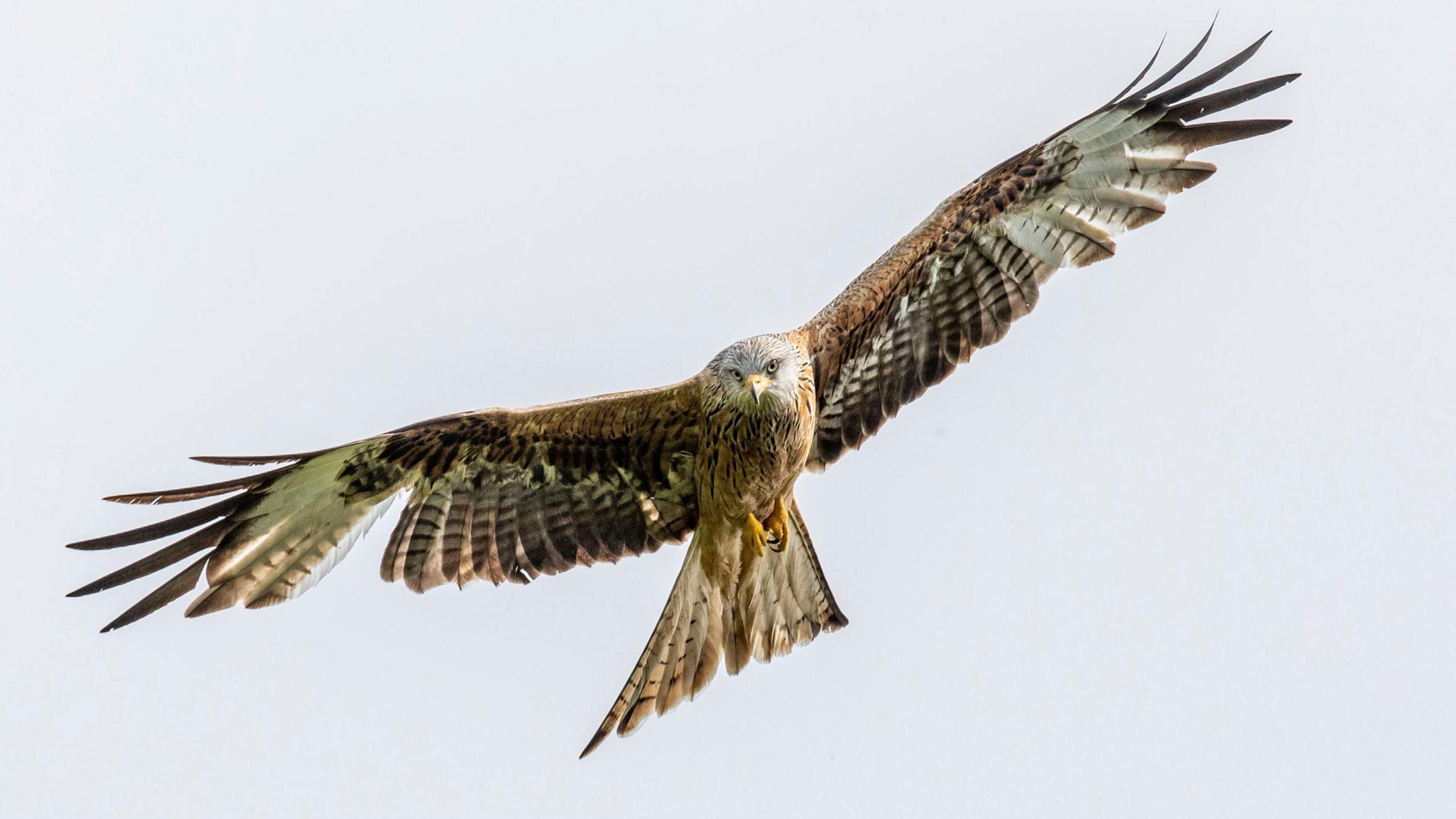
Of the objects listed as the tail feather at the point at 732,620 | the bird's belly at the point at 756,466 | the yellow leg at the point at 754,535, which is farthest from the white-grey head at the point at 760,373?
the tail feather at the point at 732,620

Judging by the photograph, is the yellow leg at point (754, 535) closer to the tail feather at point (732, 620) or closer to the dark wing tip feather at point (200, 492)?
the tail feather at point (732, 620)

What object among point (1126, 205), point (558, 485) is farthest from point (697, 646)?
point (1126, 205)

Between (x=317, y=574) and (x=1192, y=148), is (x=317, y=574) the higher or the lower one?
the lower one

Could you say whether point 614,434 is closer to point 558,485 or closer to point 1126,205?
point 558,485

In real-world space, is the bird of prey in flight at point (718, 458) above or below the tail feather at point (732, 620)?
above

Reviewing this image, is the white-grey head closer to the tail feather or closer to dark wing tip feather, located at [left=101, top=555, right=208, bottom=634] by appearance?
the tail feather

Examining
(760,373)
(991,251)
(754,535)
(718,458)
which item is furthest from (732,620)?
(991,251)

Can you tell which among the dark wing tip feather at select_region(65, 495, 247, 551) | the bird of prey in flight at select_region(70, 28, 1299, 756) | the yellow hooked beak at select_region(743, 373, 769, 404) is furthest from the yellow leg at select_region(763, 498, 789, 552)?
the dark wing tip feather at select_region(65, 495, 247, 551)

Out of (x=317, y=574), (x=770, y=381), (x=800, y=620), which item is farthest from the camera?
(x=800, y=620)
